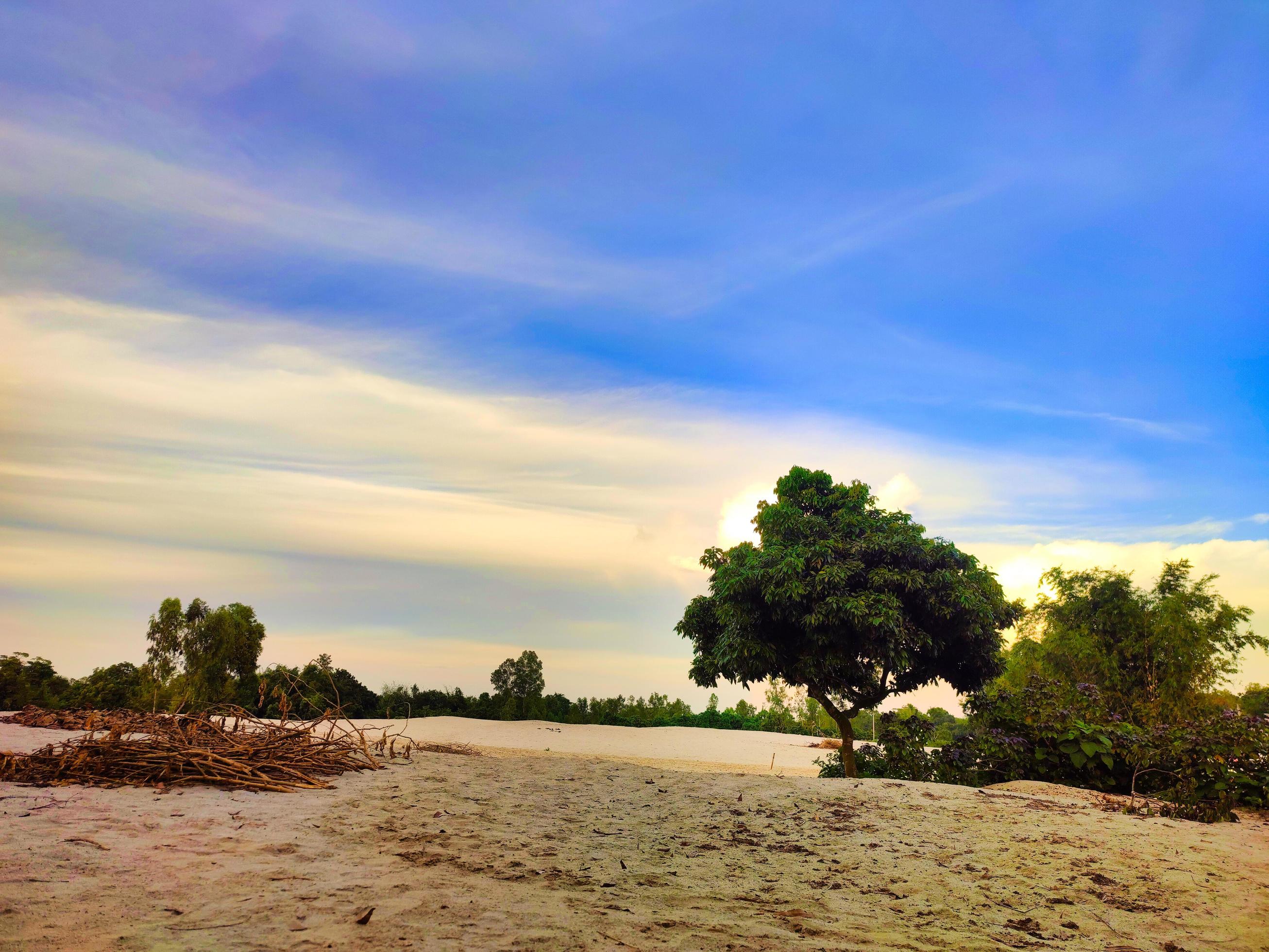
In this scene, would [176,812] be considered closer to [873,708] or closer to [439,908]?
[439,908]

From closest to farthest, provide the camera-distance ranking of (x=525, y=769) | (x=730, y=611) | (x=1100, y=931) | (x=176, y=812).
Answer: (x=1100, y=931) < (x=176, y=812) < (x=525, y=769) < (x=730, y=611)

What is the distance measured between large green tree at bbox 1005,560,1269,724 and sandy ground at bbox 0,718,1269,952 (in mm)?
20990

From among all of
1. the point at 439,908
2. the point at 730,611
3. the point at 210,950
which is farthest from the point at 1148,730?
the point at 210,950

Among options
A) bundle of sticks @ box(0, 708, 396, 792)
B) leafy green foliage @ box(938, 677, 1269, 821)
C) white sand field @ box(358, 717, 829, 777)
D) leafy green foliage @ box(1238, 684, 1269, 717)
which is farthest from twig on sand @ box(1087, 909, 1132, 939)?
leafy green foliage @ box(1238, 684, 1269, 717)

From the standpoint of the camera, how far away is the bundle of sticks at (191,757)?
7.59m

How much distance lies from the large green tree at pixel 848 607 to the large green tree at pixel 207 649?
56.6 ft

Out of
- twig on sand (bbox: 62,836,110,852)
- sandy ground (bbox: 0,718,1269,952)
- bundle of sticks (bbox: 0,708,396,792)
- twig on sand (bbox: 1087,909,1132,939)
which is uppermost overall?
bundle of sticks (bbox: 0,708,396,792)

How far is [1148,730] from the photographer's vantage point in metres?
11.6

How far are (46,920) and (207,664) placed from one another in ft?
75.4

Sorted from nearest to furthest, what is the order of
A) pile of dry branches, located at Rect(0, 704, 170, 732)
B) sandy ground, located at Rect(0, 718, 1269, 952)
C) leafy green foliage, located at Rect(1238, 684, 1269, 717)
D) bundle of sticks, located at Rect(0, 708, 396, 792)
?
sandy ground, located at Rect(0, 718, 1269, 952) < bundle of sticks, located at Rect(0, 708, 396, 792) < pile of dry branches, located at Rect(0, 704, 170, 732) < leafy green foliage, located at Rect(1238, 684, 1269, 717)

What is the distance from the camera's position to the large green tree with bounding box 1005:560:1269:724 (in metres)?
26.4

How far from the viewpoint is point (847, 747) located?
12445 mm

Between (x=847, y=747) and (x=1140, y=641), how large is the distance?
21128mm

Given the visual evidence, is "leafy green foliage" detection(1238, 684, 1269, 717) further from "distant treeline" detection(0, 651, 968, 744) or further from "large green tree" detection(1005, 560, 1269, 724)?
"distant treeline" detection(0, 651, 968, 744)
